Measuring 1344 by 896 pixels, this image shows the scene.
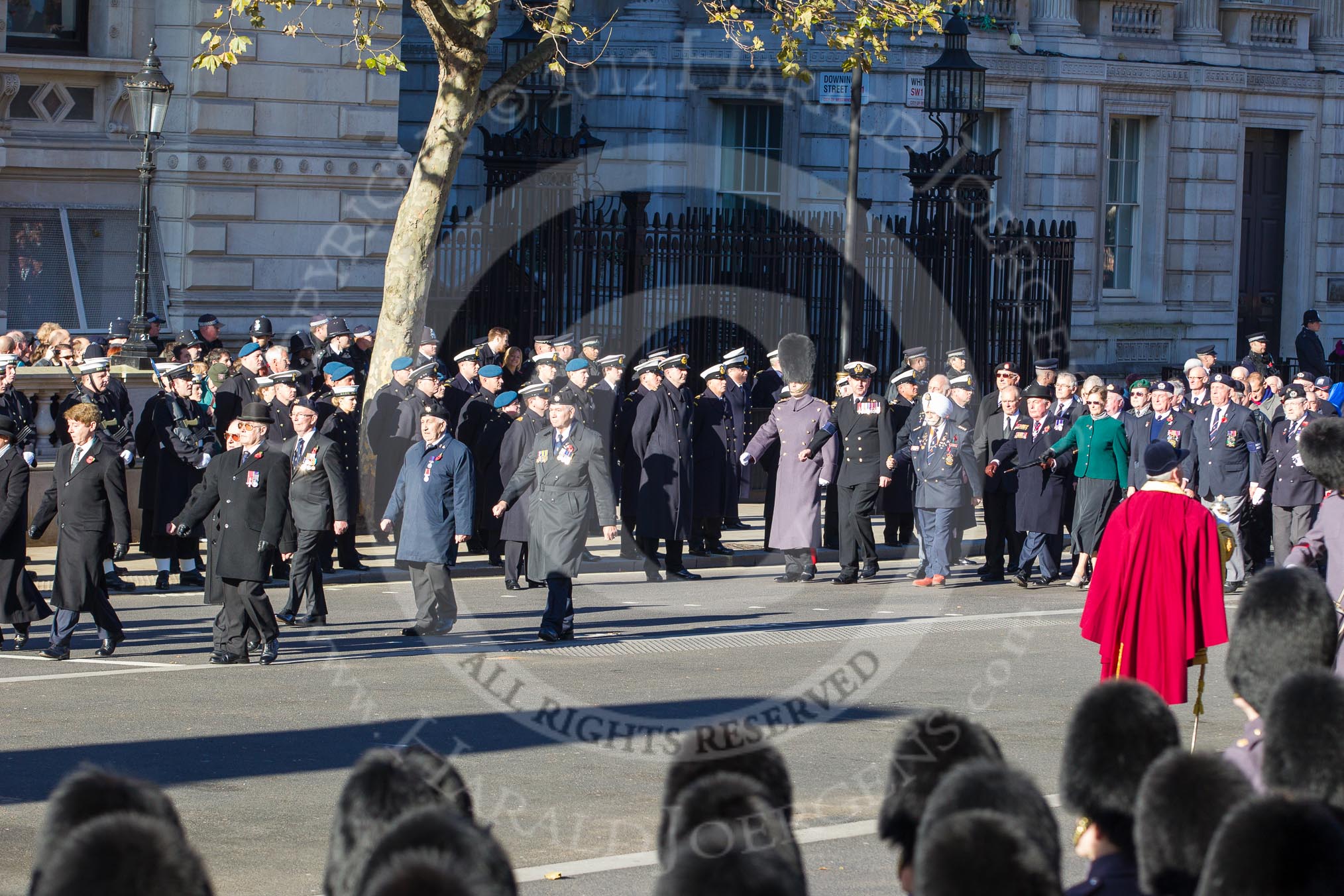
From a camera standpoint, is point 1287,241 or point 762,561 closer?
point 762,561

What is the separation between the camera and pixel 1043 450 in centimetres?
1589

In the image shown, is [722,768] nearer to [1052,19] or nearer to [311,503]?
[311,503]

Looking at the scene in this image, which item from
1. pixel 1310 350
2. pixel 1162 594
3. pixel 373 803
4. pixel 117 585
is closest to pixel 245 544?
pixel 117 585

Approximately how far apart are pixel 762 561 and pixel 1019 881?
531 inches

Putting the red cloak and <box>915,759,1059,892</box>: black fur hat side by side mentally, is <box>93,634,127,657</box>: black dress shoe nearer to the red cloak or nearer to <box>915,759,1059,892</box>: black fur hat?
the red cloak

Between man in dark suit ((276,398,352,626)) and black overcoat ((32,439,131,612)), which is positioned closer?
black overcoat ((32,439,131,612))

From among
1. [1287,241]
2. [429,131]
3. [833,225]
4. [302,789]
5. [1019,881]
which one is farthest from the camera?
[1287,241]

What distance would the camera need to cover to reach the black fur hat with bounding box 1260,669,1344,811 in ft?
16.1

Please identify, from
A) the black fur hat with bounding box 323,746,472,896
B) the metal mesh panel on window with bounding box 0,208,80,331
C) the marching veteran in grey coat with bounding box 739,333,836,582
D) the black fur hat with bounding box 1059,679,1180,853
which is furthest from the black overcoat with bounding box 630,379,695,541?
the black fur hat with bounding box 323,746,472,896

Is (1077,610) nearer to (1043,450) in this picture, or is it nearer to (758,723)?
(1043,450)

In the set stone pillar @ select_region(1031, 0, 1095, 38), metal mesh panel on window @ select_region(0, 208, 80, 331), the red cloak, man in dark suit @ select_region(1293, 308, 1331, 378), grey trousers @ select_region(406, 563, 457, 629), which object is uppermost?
stone pillar @ select_region(1031, 0, 1095, 38)

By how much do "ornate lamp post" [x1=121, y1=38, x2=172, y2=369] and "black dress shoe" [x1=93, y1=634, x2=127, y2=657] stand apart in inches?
252

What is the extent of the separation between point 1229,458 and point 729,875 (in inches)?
547

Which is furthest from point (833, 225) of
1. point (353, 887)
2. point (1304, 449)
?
point (353, 887)
